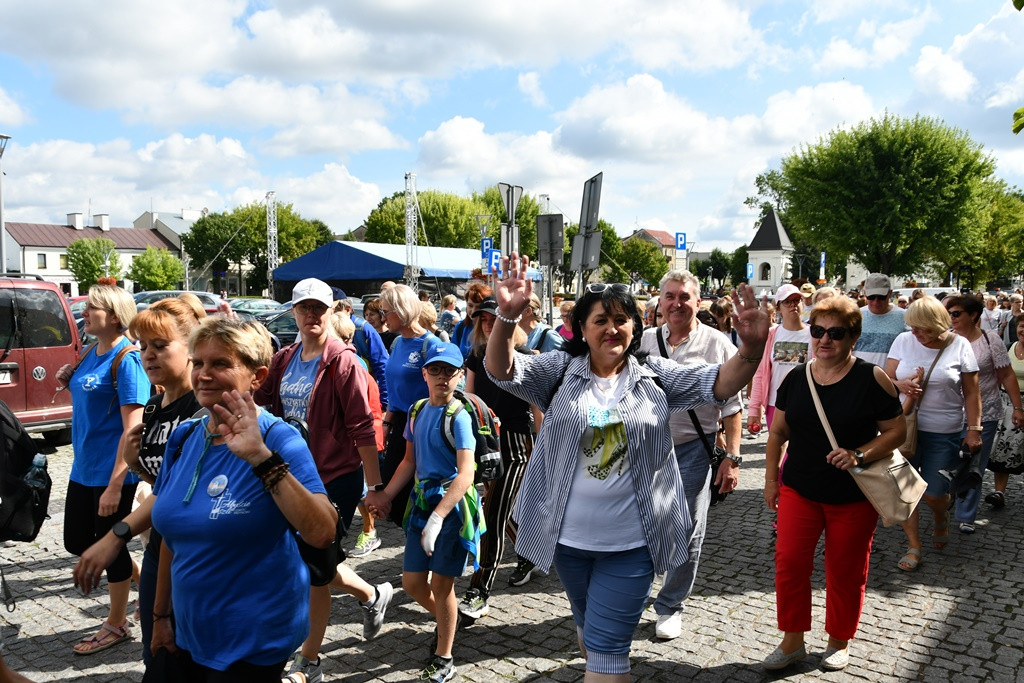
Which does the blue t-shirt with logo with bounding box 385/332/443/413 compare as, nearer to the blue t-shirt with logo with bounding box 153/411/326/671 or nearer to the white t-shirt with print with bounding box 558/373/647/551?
the white t-shirt with print with bounding box 558/373/647/551

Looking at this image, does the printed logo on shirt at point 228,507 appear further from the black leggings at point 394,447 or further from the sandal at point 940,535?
the sandal at point 940,535

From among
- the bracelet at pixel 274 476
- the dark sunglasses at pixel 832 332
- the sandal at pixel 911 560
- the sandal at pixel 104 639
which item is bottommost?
the sandal at pixel 104 639

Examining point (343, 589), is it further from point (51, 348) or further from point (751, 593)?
point (51, 348)

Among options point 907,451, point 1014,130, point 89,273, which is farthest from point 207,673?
point 89,273

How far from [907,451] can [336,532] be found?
474cm

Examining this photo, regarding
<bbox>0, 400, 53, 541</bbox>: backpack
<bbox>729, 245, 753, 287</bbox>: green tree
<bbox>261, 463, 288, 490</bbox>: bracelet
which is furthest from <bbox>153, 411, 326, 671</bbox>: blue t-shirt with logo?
<bbox>729, 245, 753, 287</bbox>: green tree

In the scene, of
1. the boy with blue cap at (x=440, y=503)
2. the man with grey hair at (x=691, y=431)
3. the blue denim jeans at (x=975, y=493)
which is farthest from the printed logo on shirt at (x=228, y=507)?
the blue denim jeans at (x=975, y=493)

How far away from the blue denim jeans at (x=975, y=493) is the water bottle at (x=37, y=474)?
20.7 feet

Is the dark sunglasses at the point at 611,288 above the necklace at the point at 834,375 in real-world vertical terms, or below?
above

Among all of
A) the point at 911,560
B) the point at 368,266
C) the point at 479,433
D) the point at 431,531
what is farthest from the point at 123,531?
the point at 368,266

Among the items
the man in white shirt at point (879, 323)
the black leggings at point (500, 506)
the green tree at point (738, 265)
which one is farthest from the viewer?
the green tree at point (738, 265)

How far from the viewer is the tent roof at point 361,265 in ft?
115

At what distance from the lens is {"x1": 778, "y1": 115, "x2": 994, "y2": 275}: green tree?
123 feet

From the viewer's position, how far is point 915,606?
15.8ft
